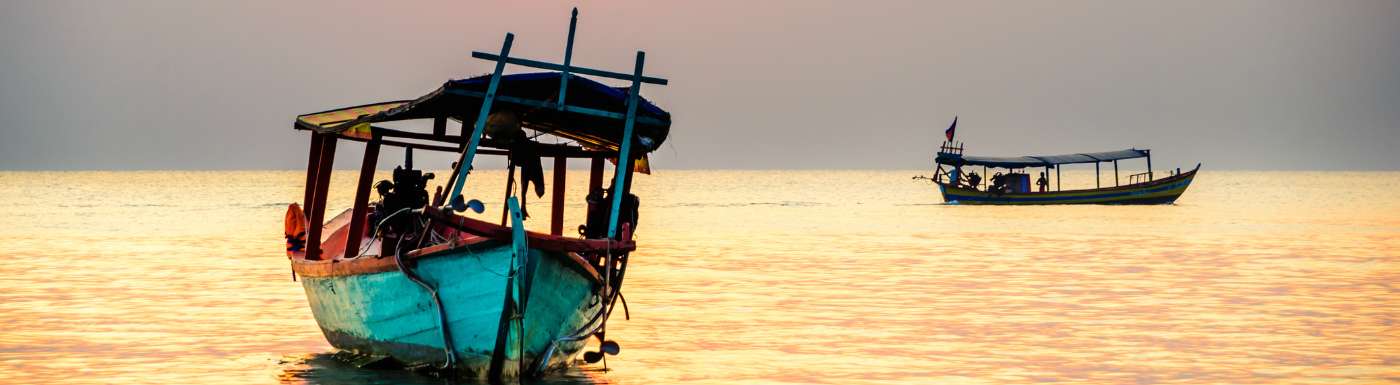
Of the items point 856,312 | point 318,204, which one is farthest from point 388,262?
point 856,312

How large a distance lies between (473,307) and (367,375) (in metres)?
1.90

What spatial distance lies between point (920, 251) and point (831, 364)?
59.5 ft

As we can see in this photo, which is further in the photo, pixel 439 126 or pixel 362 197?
pixel 439 126

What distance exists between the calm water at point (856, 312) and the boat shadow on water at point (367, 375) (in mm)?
36

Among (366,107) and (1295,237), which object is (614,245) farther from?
(1295,237)

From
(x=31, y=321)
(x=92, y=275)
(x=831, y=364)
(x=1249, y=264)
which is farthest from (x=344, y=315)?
(x=1249, y=264)

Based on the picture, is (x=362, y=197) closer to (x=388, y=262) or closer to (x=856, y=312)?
(x=388, y=262)

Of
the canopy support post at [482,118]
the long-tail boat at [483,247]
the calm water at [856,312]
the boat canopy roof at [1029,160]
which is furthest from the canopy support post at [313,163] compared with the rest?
the boat canopy roof at [1029,160]

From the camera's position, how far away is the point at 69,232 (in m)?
40.9

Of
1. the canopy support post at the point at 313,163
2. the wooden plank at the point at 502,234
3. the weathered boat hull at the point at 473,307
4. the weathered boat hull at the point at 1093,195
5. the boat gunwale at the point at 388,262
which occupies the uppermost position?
the weathered boat hull at the point at 1093,195

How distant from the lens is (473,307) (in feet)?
38.0

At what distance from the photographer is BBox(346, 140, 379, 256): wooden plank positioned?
520 inches

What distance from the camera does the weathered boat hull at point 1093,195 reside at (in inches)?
2394

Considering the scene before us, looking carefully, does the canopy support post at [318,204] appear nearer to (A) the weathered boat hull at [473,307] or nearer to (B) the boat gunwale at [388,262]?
(B) the boat gunwale at [388,262]
